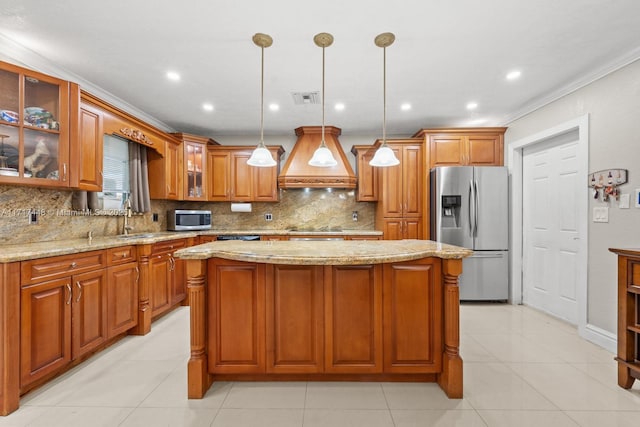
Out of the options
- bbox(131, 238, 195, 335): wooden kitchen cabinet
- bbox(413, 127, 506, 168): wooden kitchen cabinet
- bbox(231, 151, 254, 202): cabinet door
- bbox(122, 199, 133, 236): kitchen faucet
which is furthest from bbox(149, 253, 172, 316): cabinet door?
bbox(413, 127, 506, 168): wooden kitchen cabinet

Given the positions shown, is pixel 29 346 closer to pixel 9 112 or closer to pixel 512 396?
pixel 9 112

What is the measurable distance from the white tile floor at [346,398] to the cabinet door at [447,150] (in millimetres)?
2496

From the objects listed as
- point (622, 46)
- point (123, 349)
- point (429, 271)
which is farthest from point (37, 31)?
point (622, 46)

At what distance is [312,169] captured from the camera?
4.48 meters

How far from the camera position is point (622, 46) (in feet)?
7.93

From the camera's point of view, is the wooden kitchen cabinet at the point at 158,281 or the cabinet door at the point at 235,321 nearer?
the cabinet door at the point at 235,321

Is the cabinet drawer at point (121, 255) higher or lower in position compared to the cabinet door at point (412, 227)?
lower

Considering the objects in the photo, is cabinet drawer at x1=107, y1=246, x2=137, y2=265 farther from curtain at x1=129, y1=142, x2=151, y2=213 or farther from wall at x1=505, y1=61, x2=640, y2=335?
wall at x1=505, y1=61, x2=640, y2=335

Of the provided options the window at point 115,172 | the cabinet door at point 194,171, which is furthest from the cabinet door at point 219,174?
the window at point 115,172

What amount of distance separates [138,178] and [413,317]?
12.0 ft

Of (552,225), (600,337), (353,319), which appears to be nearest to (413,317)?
(353,319)

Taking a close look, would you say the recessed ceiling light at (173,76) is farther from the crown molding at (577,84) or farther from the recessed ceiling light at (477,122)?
the crown molding at (577,84)

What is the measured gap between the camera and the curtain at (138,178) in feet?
12.2

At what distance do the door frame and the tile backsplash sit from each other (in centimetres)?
205
